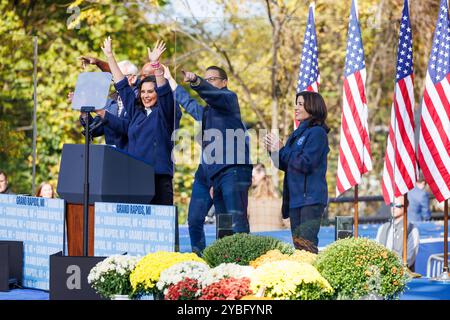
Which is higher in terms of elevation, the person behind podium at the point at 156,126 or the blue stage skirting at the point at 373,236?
the person behind podium at the point at 156,126

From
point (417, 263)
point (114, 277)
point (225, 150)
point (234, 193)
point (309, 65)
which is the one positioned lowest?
point (417, 263)

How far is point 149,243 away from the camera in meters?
10.2

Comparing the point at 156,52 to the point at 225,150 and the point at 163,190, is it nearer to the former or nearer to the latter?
the point at 225,150

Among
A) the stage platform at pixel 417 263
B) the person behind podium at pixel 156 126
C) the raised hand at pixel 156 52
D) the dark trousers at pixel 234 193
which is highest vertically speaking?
the raised hand at pixel 156 52

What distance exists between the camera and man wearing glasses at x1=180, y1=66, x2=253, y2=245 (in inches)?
437

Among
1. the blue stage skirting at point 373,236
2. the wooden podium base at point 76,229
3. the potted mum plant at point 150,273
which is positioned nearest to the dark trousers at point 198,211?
the blue stage skirting at point 373,236

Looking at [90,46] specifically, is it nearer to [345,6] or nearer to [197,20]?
[345,6]

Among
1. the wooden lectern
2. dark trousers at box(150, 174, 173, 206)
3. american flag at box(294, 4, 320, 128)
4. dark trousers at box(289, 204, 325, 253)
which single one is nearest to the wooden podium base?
the wooden lectern

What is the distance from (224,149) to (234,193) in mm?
396

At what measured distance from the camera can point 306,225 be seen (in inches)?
432

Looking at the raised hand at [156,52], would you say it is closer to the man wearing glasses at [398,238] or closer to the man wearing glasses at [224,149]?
the man wearing glasses at [224,149]

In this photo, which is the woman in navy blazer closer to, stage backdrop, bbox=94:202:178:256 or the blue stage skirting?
the blue stage skirting

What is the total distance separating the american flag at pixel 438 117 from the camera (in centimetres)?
1179

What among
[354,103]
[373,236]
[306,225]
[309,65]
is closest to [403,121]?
[354,103]
